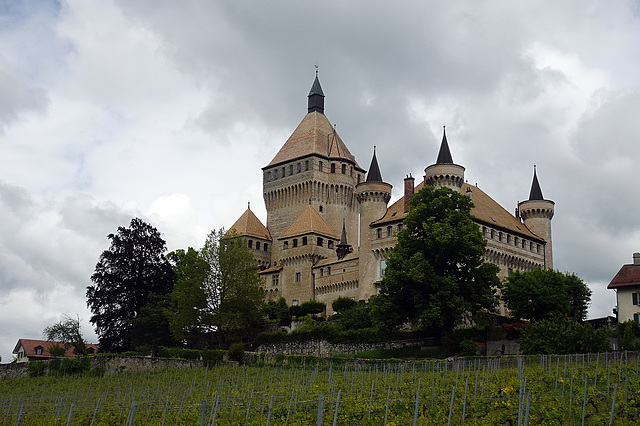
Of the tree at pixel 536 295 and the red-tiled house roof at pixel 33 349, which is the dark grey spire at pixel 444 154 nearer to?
the tree at pixel 536 295

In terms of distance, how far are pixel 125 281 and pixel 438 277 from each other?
30.5m

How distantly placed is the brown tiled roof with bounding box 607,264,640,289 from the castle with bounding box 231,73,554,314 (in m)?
9.42

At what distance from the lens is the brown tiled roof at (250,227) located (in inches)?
3295

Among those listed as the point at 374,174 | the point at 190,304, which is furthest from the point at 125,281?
the point at 374,174

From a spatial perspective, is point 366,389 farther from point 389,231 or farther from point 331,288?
point 331,288

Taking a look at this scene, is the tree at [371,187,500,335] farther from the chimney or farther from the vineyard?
the chimney

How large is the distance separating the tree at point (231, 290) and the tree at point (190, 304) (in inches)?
22.4

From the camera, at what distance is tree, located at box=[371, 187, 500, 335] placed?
48656 millimetres

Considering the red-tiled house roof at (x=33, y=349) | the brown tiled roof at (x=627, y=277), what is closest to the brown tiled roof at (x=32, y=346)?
the red-tiled house roof at (x=33, y=349)

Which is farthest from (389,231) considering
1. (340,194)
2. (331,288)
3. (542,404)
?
(542,404)

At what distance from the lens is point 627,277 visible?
57.6m

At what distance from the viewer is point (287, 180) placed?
88.0m

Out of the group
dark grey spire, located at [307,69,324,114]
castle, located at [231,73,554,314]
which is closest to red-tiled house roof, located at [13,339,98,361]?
castle, located at [231,73,554,314]

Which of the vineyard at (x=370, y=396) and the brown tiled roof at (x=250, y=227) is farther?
the brown tiled roof at (x=250, y=227)
